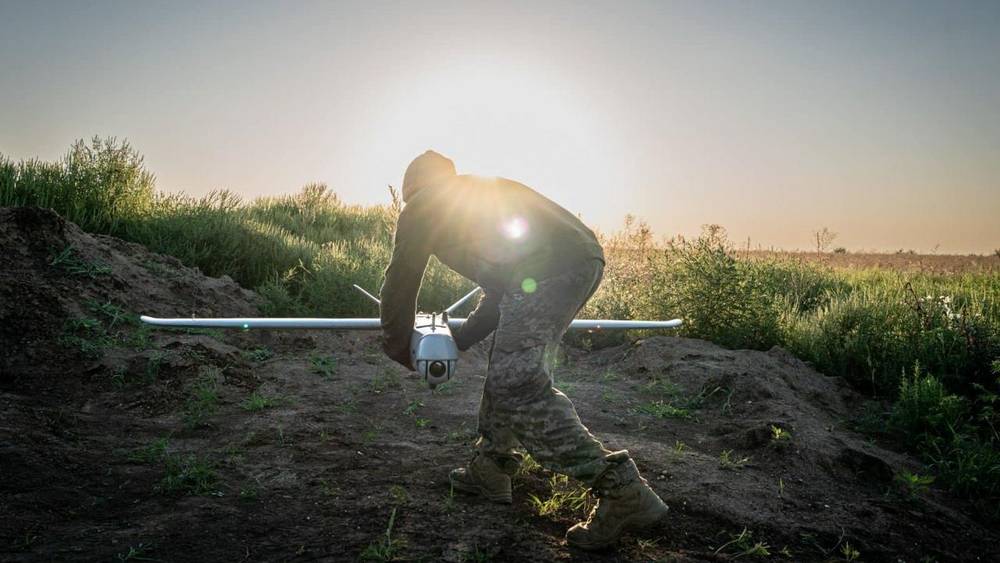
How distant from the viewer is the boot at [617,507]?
3234mm

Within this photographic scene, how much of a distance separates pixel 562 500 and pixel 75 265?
22.0 ft

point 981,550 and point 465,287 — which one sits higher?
point 465,287

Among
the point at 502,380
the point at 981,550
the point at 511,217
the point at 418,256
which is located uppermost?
the point at 511,217

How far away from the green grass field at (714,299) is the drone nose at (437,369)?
388 centimetres

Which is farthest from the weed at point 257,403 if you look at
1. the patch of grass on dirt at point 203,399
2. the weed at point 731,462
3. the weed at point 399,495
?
the weed at point 731,462

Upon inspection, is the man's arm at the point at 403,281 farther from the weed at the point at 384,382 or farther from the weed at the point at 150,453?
the weed at the point at 384,382

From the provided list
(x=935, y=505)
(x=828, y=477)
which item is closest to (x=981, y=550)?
(x=935, y=505)

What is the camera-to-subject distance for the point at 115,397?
611 cm

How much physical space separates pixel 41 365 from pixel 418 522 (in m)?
4.85

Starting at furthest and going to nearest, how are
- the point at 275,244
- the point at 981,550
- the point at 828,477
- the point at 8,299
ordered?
the point at 275,244 < the point at 8,299 < the point at 828,477 < the point at 981,550

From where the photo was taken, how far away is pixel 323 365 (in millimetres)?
7434

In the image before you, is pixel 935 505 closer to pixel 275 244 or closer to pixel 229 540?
pixel 229 540

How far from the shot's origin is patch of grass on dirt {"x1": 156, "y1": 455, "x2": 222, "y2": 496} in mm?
4043

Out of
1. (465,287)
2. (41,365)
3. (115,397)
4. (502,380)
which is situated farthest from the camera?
(465,287)
